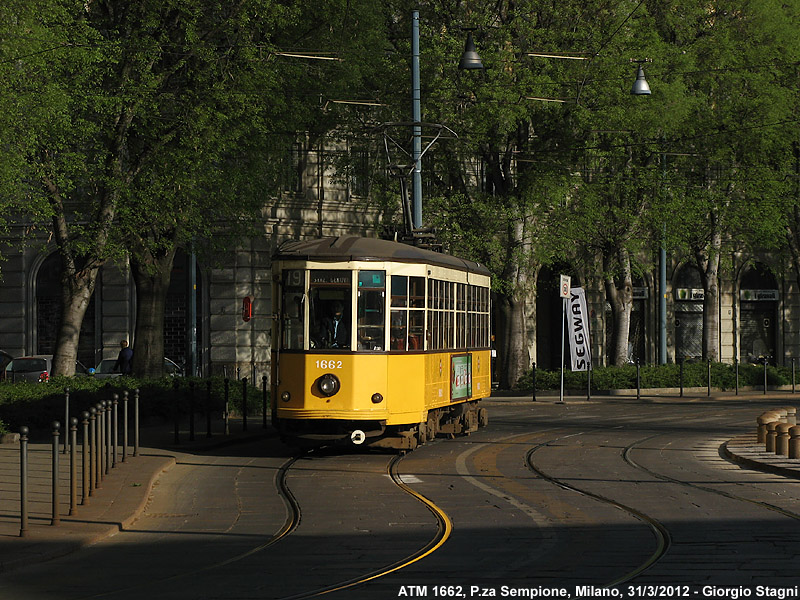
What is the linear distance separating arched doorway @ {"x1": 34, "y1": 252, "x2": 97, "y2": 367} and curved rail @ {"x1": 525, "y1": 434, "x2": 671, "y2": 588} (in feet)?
85.4

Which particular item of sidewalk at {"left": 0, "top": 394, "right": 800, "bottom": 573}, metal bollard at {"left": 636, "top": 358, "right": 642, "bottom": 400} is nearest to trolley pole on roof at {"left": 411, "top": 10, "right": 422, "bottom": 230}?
sidewalk at {"left": 0, "top": 394, "right": 800, "bottom": 573}

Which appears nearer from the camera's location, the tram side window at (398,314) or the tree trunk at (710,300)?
the tram side window at (398,314)

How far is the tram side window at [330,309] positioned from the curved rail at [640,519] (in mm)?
3250

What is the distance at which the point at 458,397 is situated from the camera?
2347 cm

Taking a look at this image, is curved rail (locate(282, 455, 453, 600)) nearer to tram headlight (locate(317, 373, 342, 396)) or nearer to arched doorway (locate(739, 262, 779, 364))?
tram headlight (locate(317, 373, 342, 396))

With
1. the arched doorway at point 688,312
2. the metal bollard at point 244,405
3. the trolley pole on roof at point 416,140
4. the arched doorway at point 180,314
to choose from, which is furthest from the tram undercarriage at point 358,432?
the arched doorway at point 688,312

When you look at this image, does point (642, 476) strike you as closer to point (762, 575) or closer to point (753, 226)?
point (762, 575)

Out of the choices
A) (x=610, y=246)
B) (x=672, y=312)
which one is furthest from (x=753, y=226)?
(x=672, y=312)

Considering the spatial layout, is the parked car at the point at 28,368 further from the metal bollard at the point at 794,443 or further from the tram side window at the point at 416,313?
the metal bollard at the point at 794,443

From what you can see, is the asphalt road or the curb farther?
the curb

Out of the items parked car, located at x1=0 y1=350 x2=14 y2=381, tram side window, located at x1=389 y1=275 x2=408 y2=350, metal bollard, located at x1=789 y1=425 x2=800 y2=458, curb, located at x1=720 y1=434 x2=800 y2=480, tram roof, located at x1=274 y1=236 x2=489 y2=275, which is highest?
tram roof, located at x1=274 y1=236 x2=489 y2=275

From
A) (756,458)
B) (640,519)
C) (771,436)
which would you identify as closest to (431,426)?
(756,458)

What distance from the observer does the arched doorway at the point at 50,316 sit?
142ft

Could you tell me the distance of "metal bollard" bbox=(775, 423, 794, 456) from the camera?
809 inches
